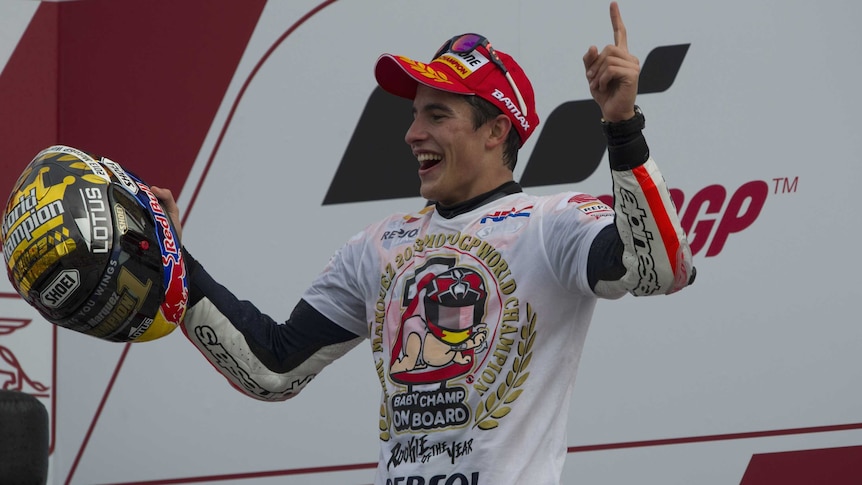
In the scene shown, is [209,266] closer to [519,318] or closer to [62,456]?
[62,456]

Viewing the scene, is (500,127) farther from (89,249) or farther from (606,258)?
(89,249)

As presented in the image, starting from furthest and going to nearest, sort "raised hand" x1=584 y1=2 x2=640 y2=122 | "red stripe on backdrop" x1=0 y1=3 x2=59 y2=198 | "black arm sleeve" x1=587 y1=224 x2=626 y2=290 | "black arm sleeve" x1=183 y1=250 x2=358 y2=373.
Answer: "red stripe on backdrop" x1=0 y1=3 x2=59 y2=198 < "black arm sleeve" x1=183 y1=250 x2=358 y2=373 < "black arm sleeve" x1=587 y1=224 x2=626 y2=290 < "raised hand" x1=584 y1=2 x2=640 y2=122

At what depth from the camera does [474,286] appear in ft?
7.83

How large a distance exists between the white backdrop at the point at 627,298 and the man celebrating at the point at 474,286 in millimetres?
793

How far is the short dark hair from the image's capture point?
256 cm

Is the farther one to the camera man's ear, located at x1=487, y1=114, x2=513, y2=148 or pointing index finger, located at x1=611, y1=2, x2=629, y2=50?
man's ear, located at x1=487, y1=114, x2=513, y2=148

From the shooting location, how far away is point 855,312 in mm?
3105

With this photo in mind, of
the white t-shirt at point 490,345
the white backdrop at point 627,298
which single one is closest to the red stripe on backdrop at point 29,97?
the white backdrop at point 627,298

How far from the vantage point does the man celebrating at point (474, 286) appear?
6.96 ft

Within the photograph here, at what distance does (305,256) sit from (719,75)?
3.75 feet

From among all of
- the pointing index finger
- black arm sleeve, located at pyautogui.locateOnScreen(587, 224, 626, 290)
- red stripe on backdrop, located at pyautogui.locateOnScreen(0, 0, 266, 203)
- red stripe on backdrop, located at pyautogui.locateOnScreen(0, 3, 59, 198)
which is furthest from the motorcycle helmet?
red stripe on backdrop, located at pyautogui.locateOnScreen(0, 3, 59, 198)

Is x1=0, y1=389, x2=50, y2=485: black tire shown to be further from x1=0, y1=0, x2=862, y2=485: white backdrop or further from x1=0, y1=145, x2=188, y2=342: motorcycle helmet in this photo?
x1=0, y1=0, x2=862, y2=485: white backdrop

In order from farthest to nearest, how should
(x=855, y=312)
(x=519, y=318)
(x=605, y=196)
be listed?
(x=605, y=196) → (x=855, y=312) → (x=519, y=318)

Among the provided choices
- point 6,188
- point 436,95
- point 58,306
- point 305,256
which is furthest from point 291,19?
point 58,306
